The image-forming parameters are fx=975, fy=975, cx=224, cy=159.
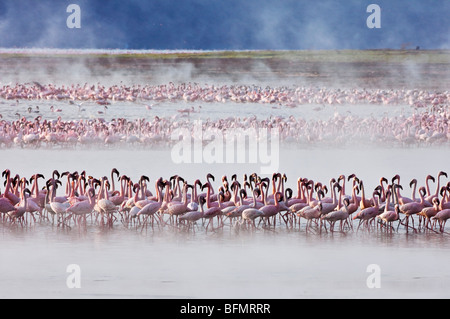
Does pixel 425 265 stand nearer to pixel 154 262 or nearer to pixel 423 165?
pixel 154 262

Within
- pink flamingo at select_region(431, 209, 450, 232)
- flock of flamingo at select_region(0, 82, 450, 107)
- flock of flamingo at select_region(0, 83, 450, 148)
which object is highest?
flock of flamingo at select_region(0, 82, 450, 107)

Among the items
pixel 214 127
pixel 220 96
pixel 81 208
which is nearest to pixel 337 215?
pixel 81 208

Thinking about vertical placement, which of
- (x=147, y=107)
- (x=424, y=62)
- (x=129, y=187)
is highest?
(x=424, y=62)

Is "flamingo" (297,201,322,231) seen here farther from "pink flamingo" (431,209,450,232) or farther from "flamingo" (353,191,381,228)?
"pink flamingo" (431,209,450,232)

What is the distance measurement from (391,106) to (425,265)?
50.2 feet

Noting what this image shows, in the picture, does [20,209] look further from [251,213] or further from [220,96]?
[220,96]

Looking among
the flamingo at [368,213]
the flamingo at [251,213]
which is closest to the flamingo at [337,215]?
the flamingo at [368,213]

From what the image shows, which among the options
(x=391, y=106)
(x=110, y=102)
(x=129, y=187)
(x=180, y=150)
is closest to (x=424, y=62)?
(x=391, y=106)

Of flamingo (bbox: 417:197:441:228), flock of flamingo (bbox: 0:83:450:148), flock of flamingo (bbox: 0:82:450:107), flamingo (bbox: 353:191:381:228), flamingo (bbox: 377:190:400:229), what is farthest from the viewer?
flock of flamingo (bbox: 0:82:450:107)

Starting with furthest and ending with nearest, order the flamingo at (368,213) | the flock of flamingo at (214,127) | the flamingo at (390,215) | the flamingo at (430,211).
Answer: the flock of flamingo at (214,127) < the flamingo at (368,213) < the flamingo at (430,211) < the flamingo at (390,215)

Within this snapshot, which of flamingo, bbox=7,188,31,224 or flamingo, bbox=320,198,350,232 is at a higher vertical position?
flamingo, bbox=7,188,31,224

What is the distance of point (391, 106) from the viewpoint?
895 inches

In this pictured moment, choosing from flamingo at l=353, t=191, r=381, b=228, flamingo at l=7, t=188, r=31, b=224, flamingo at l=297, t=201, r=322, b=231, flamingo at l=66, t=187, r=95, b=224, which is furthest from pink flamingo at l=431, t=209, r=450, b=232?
flamingo at l=7, t=188, r=31, b=224

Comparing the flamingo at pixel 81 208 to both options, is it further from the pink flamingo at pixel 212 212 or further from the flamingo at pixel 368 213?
the flamingo at pixel 368 213
